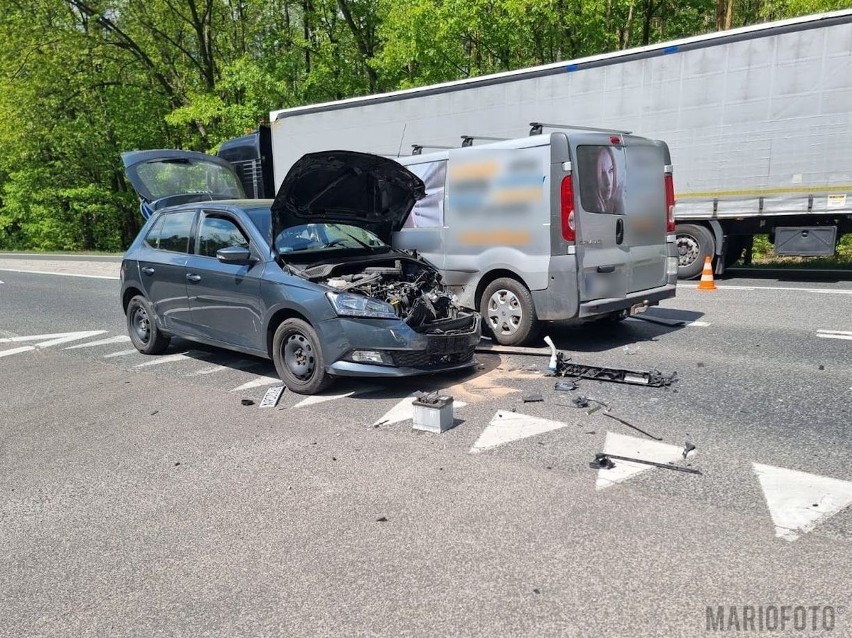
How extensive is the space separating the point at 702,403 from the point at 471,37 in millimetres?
20615

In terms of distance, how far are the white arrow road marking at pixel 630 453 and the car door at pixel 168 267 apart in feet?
15.7

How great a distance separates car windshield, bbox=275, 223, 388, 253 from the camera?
650 centimetres

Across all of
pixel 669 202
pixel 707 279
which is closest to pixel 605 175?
pixel 669 202

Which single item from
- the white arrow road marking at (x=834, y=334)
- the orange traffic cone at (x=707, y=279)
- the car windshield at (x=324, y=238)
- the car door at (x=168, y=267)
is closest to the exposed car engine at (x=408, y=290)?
the car windshield at (x=324, y=238)

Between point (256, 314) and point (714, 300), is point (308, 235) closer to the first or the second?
point (256, 314)

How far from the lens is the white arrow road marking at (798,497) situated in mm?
3436

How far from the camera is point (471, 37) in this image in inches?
915

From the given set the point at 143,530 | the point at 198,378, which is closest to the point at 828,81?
the point at 198,378

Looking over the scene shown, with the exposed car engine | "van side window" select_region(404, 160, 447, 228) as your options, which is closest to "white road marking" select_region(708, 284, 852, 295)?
"van side window" select_region(404, 160, 447, 228)

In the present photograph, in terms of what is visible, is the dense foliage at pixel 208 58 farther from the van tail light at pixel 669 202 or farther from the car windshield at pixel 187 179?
the van tail light at pixel 669 202

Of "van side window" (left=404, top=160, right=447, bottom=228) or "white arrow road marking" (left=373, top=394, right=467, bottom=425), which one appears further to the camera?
"van side window" (left=404, top=160, right=447, bottom=228)

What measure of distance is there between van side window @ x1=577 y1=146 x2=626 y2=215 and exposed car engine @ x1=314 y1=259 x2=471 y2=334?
1.80 meters

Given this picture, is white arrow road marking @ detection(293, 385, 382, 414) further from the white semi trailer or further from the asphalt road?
the white semi trailer

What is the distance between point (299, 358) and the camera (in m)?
6.20
